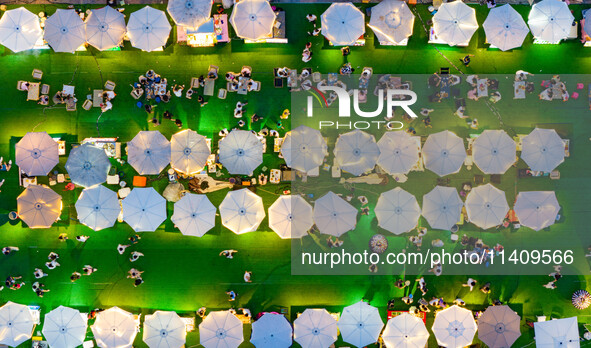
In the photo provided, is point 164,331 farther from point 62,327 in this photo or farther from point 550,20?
point 550,20

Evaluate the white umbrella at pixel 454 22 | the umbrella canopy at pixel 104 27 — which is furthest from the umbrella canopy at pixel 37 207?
the white umbrella at pixel 454 22

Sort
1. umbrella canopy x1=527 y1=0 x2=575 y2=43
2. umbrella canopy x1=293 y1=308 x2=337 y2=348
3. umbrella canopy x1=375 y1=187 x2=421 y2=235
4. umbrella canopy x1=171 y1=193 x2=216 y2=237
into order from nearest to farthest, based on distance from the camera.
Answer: umbrella canopy x1=375 y1=187 x2=421 y2=235
umbrella canopy x1=171 y1=193 x2=216 y2=237
umbrella canopy x1=293 y1=308 x2=337 y2=348
umbrella canopy x1=527 y1=0 x2=575 y2=43

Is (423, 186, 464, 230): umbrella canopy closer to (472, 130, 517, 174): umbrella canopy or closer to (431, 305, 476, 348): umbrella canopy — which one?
(472, 130, 517, 174): umbrella canopy

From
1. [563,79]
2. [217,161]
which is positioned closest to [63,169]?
[217,161]

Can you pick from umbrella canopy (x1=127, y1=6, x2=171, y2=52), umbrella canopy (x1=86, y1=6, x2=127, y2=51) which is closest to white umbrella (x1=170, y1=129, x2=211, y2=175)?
umbrella canopy (x1=127, y1=6, x2=171, y2=52)

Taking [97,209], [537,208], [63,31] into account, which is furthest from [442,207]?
[63,31]

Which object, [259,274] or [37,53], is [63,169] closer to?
[37,53]
